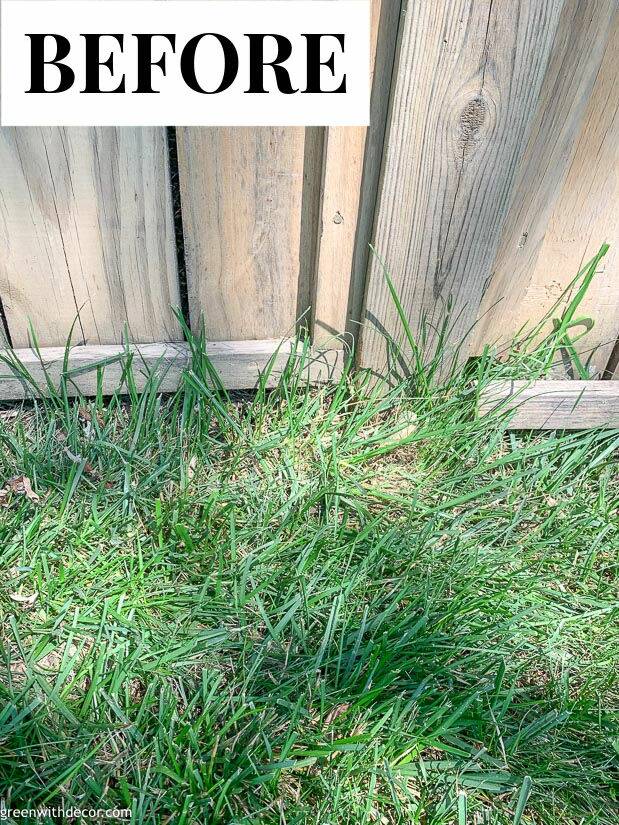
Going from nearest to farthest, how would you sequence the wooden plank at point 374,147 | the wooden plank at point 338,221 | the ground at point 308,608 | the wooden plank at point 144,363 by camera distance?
the ground at point 308,608
the wooden plank at point 374,147
the wooden plank at point 338,221
the wooden plank at point 144,363

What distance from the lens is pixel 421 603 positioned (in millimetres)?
1688

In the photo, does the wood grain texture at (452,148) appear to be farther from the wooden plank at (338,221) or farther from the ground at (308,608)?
the ground at (308,608)

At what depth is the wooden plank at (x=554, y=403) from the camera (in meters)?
2.05

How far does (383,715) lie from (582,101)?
1.44 m

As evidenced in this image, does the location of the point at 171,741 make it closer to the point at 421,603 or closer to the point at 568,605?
the point at 421,603

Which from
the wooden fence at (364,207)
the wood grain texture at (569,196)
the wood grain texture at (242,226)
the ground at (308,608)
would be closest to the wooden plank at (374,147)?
the wooden fence at (364,207)

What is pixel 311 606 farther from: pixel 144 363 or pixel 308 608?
pixel 144 363

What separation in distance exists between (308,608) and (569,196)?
1.23 m

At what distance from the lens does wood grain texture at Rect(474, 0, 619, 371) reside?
→ 1.64 metres

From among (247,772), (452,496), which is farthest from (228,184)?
(247,772)

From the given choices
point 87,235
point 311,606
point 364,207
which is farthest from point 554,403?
point 87,235

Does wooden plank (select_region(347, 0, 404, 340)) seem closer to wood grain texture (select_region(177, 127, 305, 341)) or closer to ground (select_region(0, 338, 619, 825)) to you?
wood grain texture (select_region(177, 127, 305, 341))

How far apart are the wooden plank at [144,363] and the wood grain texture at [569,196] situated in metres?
0.53

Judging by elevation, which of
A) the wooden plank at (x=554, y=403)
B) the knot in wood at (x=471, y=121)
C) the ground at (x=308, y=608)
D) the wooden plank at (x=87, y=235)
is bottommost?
the ground at (x=308, y=608)
